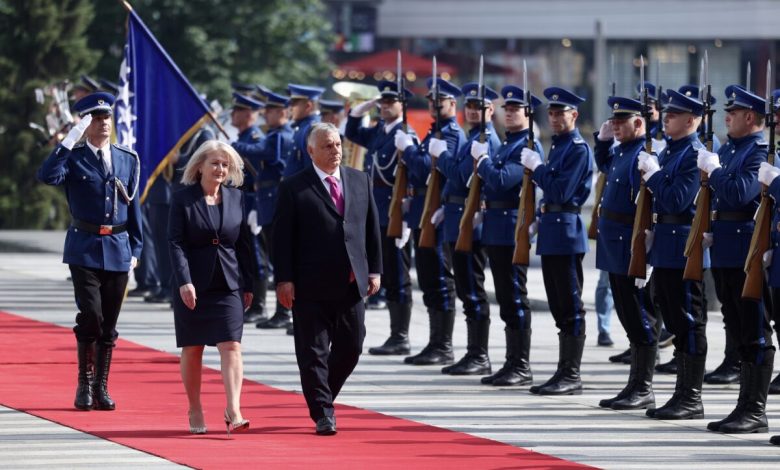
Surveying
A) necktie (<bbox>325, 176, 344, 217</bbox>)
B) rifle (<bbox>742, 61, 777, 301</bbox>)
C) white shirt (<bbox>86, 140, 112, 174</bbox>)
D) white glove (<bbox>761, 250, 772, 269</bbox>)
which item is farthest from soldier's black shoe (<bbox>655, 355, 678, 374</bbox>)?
white shirt (<bbox>86, 140, 112, 174</bbox>)

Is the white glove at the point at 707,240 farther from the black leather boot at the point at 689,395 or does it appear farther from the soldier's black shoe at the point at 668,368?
the soldier's black shoe at the point at 668,368

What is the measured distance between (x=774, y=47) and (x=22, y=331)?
1760 inches

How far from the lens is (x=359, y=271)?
33.2 ft

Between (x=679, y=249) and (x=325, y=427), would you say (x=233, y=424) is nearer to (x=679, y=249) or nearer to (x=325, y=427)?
(x=325, y=427)

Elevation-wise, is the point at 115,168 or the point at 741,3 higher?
the point at 741,3

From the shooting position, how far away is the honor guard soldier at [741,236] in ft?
33.6

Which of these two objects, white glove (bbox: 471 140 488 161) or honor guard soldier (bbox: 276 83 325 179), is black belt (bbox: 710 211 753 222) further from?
honor guard soldier (bbox: 276 83 325 179)

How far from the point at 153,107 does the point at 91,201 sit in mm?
5312

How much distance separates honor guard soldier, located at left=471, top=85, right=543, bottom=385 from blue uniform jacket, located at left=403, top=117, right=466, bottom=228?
876 millimetres

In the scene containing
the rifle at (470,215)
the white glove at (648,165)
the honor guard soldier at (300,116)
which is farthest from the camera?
the honor guard soldier at (300,116)

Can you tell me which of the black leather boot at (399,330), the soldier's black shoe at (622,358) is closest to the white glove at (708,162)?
the soldier's black shoe at (622,358)

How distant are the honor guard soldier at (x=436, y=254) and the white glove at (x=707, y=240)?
3113 mm

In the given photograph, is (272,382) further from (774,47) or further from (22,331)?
(774,47)

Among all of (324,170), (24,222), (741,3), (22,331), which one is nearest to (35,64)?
(24,222)
